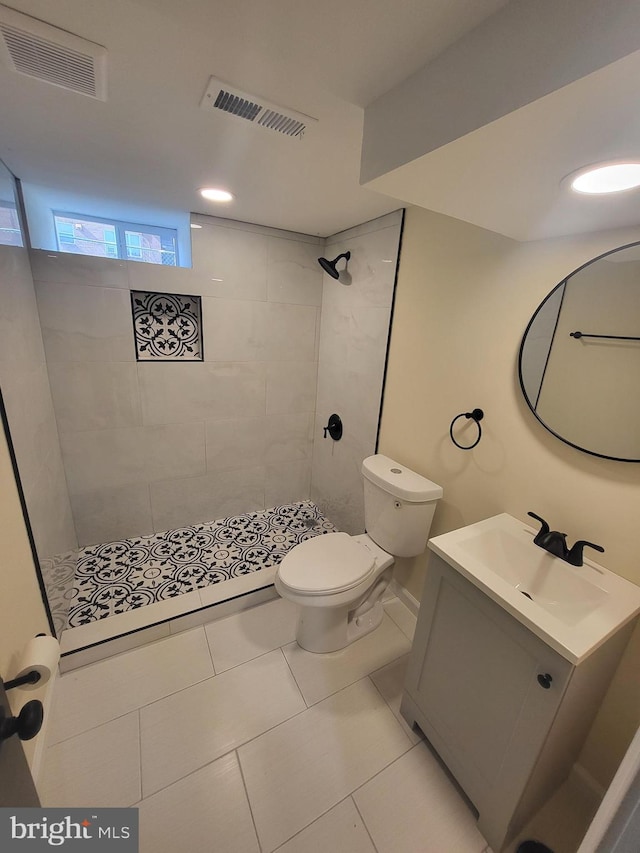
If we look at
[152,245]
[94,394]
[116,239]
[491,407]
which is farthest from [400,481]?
[116,239]

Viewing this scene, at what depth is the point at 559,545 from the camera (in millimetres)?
1146

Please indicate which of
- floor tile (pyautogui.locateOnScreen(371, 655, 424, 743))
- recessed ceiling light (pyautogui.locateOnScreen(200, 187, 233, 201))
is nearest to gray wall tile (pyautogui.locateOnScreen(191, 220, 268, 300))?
recessed ceiling light (pyautogui.locateOnScreen(200, 187, 233, 201))

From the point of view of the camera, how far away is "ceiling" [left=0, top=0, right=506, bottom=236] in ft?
2.18

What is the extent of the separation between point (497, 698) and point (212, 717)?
43.3 inches

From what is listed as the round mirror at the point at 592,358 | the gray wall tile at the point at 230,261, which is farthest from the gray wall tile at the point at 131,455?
the round mirror at the point at 592,358

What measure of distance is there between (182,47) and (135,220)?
171 centimetres

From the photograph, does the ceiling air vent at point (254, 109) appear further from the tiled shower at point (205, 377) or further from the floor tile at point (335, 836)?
the floor tile at point (335, 836)

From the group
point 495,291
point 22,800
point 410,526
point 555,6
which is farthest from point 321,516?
point 555,6

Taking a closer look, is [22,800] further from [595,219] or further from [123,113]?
[595,219]

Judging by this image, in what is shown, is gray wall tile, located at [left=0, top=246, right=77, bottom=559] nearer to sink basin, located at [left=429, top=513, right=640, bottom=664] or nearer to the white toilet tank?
the white toilet tank

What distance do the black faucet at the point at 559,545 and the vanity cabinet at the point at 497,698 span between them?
222 millimetres

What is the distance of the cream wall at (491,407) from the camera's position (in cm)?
110

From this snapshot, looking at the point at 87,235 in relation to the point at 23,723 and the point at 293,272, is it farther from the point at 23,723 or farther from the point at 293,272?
the point at 23,723

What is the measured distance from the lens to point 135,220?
7.09 feet
